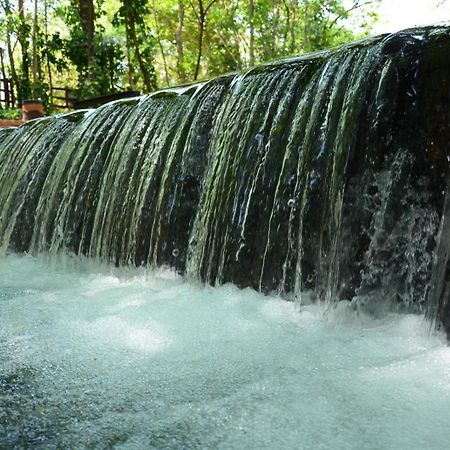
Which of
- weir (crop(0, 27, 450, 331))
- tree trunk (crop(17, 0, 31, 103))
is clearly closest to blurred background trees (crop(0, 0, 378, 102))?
tree trunk (crop(17, 0, 31, 103))

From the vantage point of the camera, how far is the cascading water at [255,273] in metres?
1.69

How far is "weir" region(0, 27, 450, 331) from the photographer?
105 inches

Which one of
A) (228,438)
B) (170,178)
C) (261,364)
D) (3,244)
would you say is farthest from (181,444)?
(3,244)

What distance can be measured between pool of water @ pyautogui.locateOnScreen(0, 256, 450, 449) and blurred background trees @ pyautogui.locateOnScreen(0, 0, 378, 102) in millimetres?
10847

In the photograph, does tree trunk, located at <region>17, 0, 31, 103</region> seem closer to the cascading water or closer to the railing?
the railing

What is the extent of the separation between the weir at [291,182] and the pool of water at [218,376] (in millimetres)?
263

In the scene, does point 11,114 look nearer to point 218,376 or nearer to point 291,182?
point 291,182

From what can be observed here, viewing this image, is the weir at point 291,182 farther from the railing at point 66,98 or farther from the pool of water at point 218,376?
the railing at point 66,98

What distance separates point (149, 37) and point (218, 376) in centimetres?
1480

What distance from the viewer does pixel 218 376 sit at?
1.99 metres

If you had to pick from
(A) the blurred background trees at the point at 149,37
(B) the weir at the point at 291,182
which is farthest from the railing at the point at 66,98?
(B) the weir at the point at 291,182

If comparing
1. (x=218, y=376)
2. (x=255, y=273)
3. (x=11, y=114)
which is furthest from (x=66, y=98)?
(x=218, y=376)

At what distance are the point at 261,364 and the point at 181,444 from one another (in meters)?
0.63

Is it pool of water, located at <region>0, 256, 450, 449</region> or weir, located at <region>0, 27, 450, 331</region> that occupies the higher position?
weir, located at <region>0, 27, 450, 331</region>
